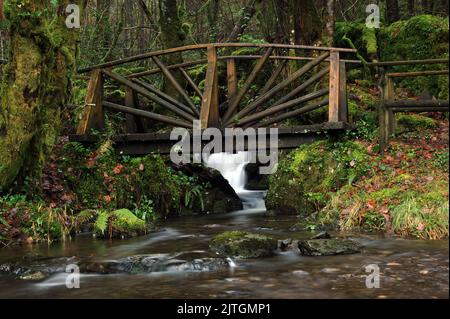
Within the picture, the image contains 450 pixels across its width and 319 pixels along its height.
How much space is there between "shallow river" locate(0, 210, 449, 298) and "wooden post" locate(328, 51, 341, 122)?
3377mm

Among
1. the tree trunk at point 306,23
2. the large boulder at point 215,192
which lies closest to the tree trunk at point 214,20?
the tree trunk at point 306,23

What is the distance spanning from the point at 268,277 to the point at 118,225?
4165 mm

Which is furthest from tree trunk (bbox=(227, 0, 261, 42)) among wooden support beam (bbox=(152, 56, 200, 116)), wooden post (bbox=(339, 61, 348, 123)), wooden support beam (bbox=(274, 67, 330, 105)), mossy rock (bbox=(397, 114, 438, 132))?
mossy rock (bbox=(397, 114, 438, 132))

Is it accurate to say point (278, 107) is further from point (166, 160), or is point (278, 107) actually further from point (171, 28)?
point (171, 28)

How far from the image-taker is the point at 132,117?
13.2 m

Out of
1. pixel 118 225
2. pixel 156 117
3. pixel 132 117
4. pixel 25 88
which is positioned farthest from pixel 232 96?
pixel 25 88

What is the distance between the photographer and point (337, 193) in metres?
10.1

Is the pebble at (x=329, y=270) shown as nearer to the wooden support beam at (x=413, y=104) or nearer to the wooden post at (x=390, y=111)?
the wooden support beam at (x=413, y=104)

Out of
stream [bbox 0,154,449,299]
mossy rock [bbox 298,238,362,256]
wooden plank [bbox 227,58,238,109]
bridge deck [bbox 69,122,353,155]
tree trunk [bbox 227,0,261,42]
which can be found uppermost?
tree trunk [bbox 227,0,261,42]

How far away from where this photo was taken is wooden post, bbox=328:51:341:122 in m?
11.2

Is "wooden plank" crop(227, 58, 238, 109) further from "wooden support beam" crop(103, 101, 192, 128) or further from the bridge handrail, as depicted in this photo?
"wooden support beam" crop(103, 101, 192, 128)

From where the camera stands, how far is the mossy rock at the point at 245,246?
732 centimetres

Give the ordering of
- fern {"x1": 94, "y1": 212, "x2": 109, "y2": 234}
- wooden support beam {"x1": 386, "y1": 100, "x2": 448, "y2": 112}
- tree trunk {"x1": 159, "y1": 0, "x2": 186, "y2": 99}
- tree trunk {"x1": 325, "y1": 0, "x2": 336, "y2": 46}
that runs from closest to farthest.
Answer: wooden support beam {"x1": 386, "y1": 100, "x2": 448, "y2": 112}
fern {"x1": 94, "y1": 212, "x2": 109, "y2": 234}
tree trunk {"x1": 325, "y1": 0, "x2": 336, "y2": 46}
tree trunk {"x1": 159, "y1": 0, "x2": 186, "y2": 99}

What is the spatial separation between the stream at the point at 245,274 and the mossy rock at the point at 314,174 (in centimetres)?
209
